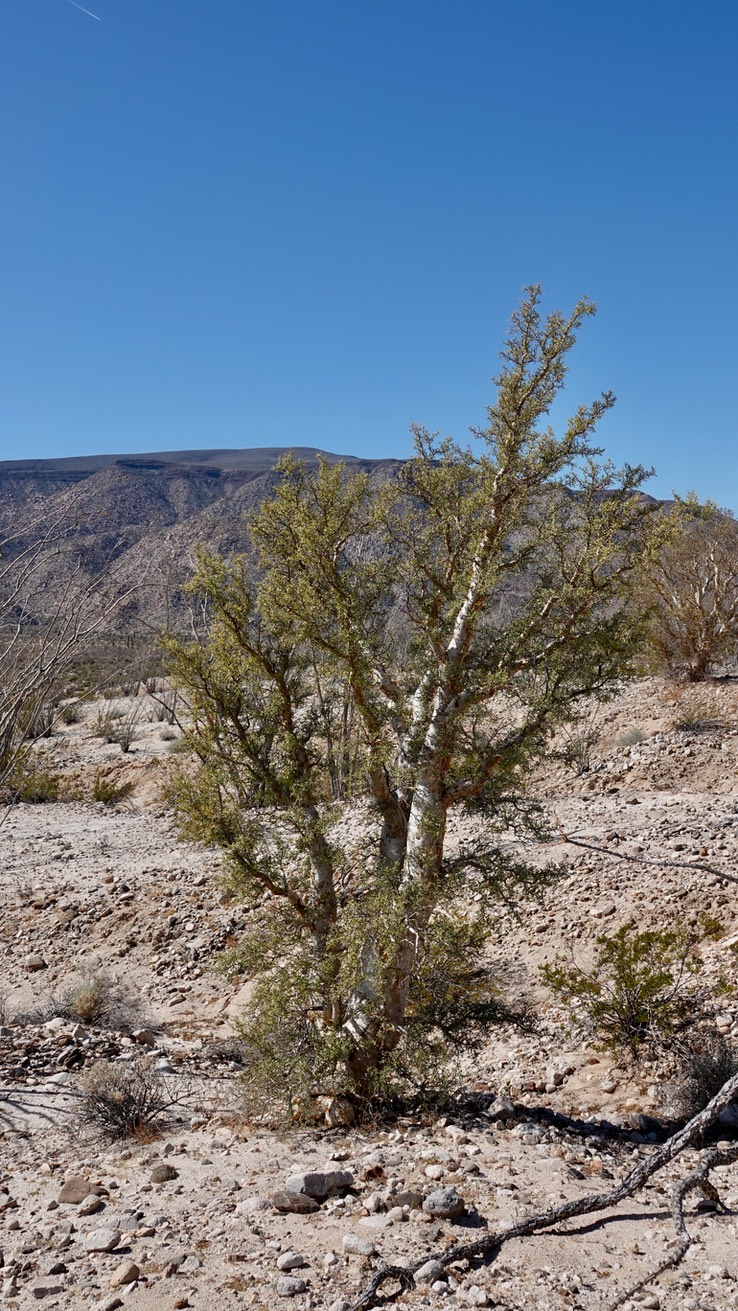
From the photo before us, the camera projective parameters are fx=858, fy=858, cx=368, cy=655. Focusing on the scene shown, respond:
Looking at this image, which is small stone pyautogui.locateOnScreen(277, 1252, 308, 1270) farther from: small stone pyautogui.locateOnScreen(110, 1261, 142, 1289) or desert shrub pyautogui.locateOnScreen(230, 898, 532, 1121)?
desert shrub pyautogui.locateOnScreen(230, 898, 532, 1121)

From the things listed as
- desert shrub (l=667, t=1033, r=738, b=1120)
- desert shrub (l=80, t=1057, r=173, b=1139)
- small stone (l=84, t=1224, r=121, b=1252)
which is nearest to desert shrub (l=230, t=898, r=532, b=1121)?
desert shrub (l=80, t=1057, r=173, b=1139)

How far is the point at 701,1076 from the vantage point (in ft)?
19.0

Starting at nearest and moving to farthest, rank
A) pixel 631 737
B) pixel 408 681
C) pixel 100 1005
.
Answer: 1. pixel 408 681
2. pixel 100 1005
3. pixel 631 737

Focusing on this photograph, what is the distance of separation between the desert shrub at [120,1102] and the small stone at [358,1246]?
2.45 metres

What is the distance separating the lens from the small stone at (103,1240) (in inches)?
167

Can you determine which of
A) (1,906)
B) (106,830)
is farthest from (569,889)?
(106,830)

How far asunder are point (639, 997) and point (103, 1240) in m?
4.14

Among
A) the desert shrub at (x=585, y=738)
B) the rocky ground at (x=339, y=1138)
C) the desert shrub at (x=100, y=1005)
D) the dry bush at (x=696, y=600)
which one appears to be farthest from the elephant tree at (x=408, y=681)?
the dry bush at (x=696, y=600)

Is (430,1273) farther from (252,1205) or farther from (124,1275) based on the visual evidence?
(124,1275)

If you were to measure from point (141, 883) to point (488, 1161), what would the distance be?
906cm

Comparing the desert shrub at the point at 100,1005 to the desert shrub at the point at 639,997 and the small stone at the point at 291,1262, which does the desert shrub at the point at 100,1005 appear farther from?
the small stone at the point at 291,1262

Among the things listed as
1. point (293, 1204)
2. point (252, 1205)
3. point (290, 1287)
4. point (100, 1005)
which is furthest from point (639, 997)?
point (100, 1005)

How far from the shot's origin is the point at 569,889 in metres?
9.38

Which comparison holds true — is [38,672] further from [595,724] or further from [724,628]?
[724,628]
